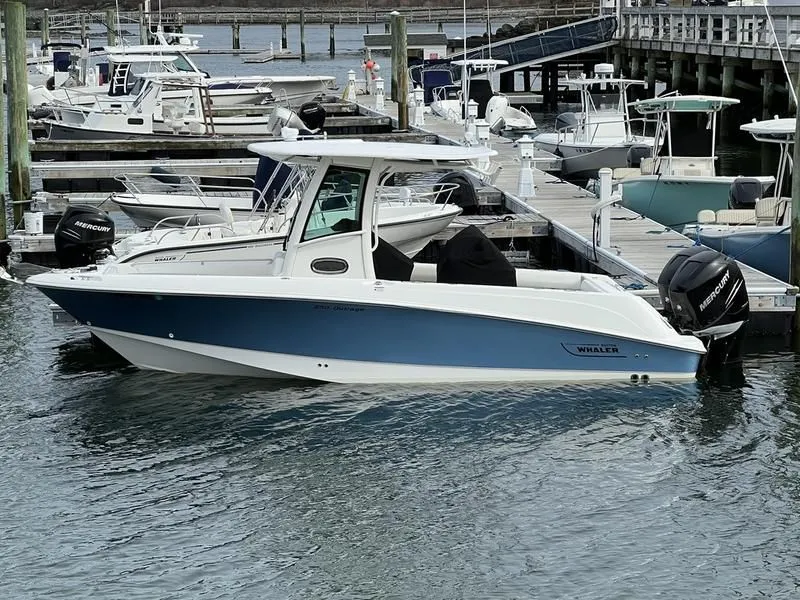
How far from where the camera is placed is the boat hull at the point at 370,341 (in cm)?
1184

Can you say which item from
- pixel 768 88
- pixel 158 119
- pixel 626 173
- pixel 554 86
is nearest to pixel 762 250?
pixel 626 173

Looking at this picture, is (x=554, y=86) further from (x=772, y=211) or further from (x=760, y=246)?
(x=760, y=246)

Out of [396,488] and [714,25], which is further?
[714,25]

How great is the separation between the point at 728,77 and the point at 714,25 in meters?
1.93

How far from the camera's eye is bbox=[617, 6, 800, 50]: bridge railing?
3020 centimetres

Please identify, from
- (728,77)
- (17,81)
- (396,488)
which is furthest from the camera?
(728,77)

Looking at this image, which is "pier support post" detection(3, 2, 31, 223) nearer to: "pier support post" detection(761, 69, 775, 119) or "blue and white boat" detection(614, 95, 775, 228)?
"blue and white boat" detection(614, 95, 775, 228)

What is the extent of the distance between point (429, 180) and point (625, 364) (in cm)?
1071

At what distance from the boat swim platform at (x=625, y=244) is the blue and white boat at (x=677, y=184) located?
1043mm

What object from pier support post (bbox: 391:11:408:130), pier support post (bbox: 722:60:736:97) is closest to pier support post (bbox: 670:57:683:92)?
pier support post (bbox: 722:60:736:97)

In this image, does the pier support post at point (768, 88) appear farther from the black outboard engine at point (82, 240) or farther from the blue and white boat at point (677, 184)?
the black outboard engine at point (82, 240)

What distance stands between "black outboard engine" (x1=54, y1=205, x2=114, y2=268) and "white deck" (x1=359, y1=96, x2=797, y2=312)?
5073 mm

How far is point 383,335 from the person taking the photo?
11.9 meters

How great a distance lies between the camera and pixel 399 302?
1171 centimetres
